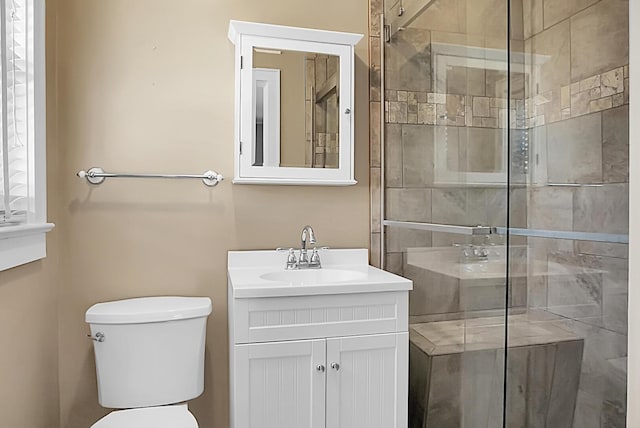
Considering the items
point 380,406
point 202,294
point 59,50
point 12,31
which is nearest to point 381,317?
point 380,406

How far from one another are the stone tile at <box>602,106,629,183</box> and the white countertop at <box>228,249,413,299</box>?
2.39 feet

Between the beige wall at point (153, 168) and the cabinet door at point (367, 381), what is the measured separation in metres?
0.63

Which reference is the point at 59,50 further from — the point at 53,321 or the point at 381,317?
the point at 381,317

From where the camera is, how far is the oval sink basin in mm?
1921

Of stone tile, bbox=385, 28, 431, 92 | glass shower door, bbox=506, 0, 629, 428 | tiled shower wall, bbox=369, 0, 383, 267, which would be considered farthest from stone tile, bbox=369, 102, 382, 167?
glass shower door, bbox=506, 0, 629, 428

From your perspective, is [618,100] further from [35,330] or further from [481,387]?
[35,330]

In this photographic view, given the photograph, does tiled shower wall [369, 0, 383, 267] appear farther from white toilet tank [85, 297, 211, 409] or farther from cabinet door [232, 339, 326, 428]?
white toilet tank [85, 297, 211, 409]

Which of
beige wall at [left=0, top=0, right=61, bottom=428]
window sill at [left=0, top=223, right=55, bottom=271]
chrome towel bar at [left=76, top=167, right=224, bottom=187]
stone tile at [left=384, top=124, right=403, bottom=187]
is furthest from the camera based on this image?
stone tile at [left=384, top=124, right=403, bottom=187]

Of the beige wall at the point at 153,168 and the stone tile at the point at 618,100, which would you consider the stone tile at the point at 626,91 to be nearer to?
the stone tile at the point at 618,100

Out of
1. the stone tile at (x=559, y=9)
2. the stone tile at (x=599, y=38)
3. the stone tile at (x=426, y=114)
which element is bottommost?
the stone tile at (x=426, y=114)

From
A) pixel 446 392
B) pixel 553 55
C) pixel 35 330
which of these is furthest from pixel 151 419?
pixel 553 55

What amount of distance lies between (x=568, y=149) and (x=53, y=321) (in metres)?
2.05

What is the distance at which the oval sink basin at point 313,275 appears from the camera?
1.92 meters

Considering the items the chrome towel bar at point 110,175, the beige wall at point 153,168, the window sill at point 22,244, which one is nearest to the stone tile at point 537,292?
the beige wall at point 153,168
